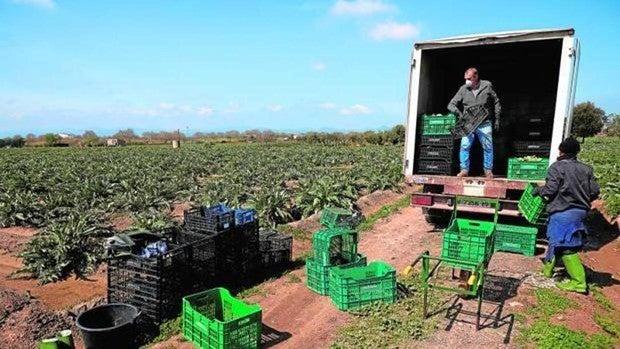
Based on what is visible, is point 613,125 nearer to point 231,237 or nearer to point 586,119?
point 586,119

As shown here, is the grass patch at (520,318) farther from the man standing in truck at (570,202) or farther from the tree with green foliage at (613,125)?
the tree with green foliage at (613,125)

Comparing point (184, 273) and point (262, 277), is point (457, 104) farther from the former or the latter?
point (184, 273)

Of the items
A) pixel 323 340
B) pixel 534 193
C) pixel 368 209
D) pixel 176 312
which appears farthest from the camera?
pixel 368 209

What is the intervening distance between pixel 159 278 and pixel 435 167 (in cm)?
604

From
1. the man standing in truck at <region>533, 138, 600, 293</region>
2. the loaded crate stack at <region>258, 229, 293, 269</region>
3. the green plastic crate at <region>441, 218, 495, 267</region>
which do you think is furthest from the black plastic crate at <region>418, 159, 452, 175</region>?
the loaded crate stack at <region>258, 229, 293, 269</region>

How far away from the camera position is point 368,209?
13523 mm

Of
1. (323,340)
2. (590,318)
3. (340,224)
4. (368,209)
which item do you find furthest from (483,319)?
(368,209)

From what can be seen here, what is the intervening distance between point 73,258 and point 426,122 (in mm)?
7271

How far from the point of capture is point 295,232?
10.0 meters

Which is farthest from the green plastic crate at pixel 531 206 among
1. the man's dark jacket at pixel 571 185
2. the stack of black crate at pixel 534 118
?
the stack of black crate at pixel 534 118

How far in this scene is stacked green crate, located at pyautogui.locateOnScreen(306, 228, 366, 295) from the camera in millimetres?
6289

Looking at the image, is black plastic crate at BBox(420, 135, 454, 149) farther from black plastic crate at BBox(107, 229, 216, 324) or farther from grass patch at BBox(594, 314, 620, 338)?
black plastic crate at BBox(107, 229, 216, 324)

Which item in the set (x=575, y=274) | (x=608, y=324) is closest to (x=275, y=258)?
(x=575, y=274)

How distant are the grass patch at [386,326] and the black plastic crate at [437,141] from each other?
397 cm
